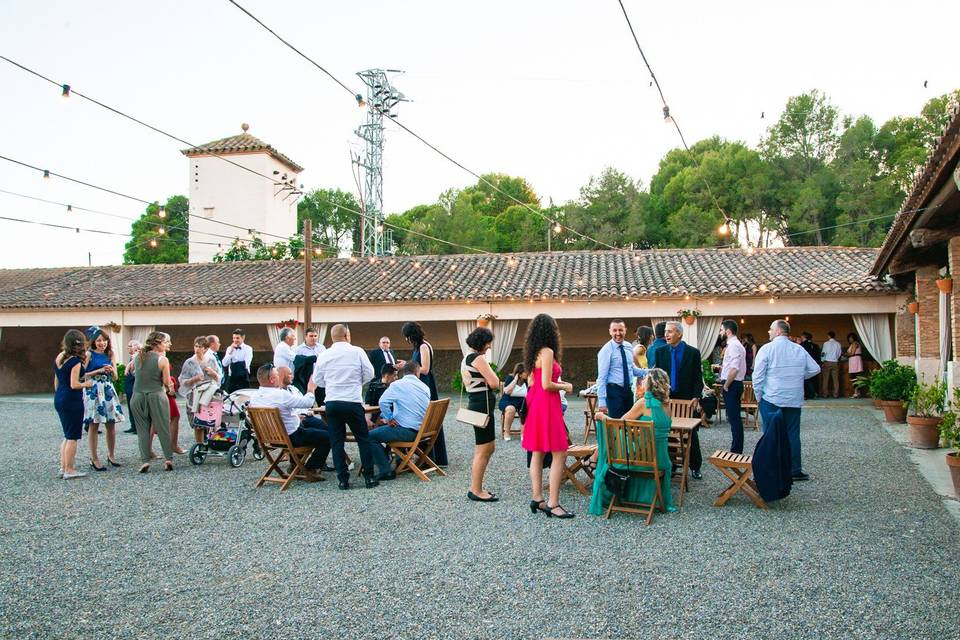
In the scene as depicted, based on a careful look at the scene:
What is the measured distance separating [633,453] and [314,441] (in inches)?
127

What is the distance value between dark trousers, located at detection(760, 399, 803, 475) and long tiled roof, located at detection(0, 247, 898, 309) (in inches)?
390

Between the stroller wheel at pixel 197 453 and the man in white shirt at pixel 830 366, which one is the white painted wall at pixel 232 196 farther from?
the stroller wheel at pixel 197 453

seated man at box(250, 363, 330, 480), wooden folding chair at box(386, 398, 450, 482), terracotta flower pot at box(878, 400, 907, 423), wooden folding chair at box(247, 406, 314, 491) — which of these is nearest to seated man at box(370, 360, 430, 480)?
wooden folding chair at box(386, 398, 450, 482)

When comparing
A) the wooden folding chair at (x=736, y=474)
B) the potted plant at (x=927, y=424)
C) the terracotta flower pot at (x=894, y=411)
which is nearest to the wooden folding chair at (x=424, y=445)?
the wooden folding chair at (x=736, y=474)

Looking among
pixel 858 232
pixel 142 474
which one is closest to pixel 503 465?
pixel 142 474

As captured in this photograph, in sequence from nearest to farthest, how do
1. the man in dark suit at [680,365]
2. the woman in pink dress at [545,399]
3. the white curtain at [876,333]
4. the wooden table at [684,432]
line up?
the woman in pink dress at [545,399]
the wooden table at [684,432]
the man in dark suit at [680,365]
the white curtain at [876,333]

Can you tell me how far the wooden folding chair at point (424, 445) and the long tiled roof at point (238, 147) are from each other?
28436mm

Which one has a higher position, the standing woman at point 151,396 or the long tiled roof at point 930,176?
the long tiled roof at point 930,176

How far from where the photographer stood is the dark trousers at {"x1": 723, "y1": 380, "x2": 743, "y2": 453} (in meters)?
7.60

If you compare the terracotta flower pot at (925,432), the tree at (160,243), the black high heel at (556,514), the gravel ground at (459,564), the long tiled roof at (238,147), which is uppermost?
the long tiled roof at (238,147)

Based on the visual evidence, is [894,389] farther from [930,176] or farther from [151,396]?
[151,396]

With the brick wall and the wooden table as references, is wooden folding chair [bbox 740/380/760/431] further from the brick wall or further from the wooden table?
the wooden table

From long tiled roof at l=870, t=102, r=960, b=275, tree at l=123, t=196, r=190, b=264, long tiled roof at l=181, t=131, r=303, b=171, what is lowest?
long tiled roof at l=870, t=102, r=960, b=275

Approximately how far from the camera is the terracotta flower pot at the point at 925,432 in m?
8.70
